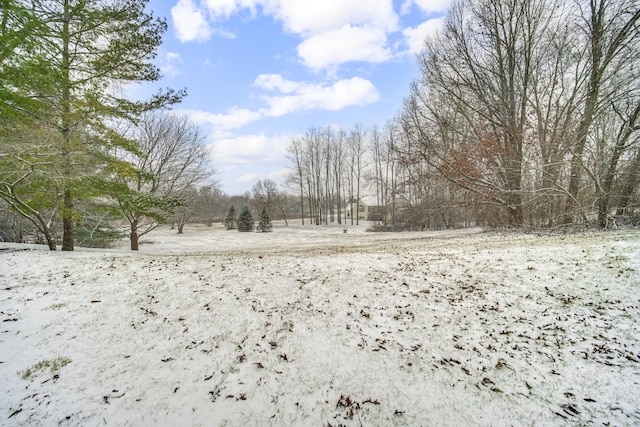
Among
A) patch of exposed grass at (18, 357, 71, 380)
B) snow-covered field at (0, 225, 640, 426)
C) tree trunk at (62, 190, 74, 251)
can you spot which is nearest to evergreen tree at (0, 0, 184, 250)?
tree trunk at (62, 190, 74, 251)

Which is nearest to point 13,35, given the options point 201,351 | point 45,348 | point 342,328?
point 45,348

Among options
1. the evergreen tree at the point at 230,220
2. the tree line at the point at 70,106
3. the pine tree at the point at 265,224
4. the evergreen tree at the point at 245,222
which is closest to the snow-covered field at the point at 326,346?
the tree line at the point at 70,106

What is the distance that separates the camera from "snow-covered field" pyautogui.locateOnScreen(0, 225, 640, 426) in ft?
8.64

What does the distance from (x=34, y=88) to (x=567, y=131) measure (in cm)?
1847

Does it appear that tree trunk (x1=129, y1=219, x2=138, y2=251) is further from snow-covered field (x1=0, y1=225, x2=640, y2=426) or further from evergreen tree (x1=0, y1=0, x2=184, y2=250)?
snow-covered field (x1=0, y1=225, x2=640, y2=426)

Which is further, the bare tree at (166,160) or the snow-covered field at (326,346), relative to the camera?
the bare tree at (166,160)

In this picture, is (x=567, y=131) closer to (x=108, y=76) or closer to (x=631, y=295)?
Answer: (x=631, y=295)

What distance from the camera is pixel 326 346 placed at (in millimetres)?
3480

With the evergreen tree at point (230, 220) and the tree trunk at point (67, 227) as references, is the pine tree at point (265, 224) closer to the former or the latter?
the evergreen tree at point (230, 220)

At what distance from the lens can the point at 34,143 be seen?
7055 mm

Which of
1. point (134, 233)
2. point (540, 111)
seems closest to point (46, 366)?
point (134, 233)

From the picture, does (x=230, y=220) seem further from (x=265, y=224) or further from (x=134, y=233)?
(x=134, y=233)

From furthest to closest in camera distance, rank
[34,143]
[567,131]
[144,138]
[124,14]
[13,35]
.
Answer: [144,138], [567,131], [124,14], [34,143], [13,35]

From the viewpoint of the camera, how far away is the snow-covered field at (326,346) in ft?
8.64
